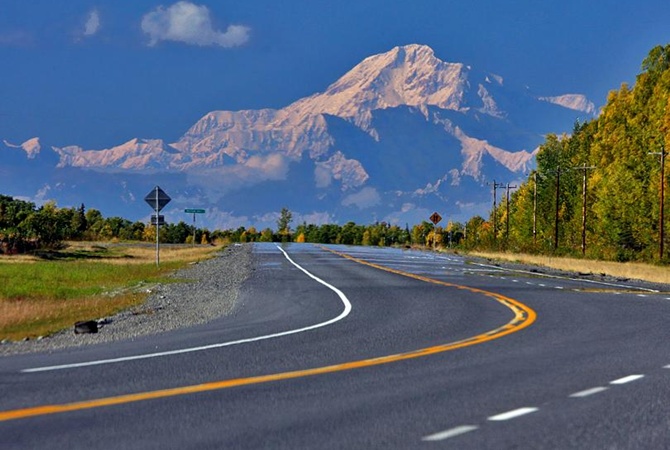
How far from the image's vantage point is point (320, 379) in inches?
368

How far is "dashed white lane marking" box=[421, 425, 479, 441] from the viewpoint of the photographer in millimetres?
6637

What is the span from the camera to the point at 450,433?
6805mm

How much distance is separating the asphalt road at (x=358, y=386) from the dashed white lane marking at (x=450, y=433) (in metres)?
0.02

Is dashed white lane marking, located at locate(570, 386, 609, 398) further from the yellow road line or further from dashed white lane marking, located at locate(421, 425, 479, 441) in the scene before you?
the yellow road line

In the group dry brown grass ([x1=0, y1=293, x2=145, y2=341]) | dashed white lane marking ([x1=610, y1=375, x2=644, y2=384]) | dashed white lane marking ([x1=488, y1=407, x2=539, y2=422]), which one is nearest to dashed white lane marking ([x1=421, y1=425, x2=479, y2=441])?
dashed white lane marking ([x1=488, y1=407, x2=539, y2=422])

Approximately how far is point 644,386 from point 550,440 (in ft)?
9.71

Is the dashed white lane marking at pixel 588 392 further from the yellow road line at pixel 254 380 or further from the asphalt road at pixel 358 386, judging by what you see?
the yellow road line at pixel 254 380

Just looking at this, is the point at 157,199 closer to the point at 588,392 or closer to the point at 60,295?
the point at 60,295

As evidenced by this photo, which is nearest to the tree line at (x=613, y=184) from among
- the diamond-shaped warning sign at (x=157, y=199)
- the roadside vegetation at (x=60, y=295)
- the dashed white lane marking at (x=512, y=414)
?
the diamond-shaped warning sign at (x=157, y=199)

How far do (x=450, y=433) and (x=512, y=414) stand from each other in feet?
3.13

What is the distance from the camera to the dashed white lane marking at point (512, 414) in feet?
24.1

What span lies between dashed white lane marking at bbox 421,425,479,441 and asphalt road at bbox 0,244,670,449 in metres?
0.02

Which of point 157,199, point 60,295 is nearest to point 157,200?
point 157,199

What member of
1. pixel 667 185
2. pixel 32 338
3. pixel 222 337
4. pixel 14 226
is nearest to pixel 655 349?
pixel 222 337
